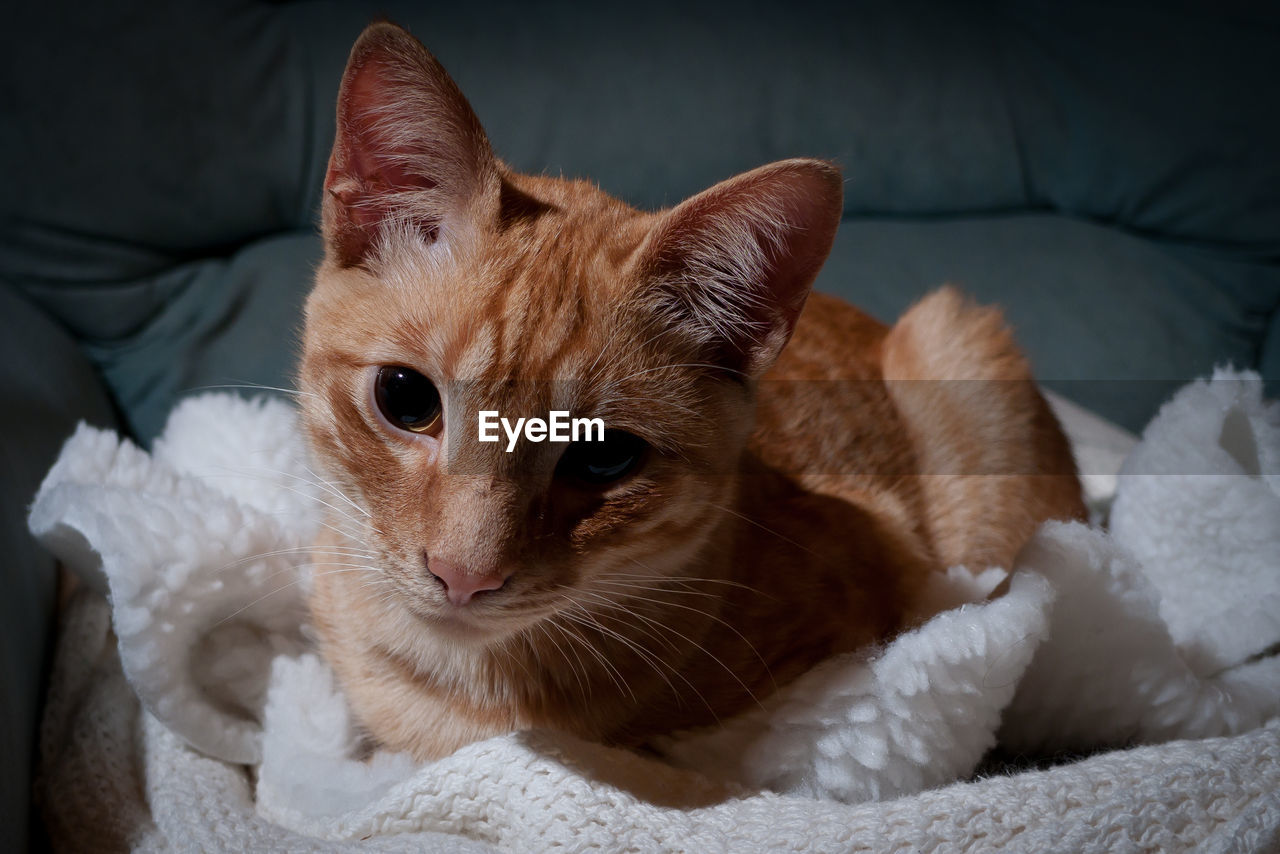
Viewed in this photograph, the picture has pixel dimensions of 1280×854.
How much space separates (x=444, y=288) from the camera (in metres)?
0.96

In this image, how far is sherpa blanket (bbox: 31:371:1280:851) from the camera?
954 mm

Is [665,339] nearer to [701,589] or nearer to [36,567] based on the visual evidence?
[701,589]

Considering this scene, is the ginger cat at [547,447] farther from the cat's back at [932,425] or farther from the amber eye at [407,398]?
the cat's back at [932,425]

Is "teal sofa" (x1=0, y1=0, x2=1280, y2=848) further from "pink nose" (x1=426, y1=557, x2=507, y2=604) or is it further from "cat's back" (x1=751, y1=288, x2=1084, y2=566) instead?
"pink nose" (x1=426, y1=557, x2=507, y2=604)

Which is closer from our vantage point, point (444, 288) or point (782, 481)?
point (444, 288)

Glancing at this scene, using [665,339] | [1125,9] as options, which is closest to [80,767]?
[665,339]

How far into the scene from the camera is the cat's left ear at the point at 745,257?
0.90 m

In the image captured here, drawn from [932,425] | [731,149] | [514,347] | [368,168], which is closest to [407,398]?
[514,347]

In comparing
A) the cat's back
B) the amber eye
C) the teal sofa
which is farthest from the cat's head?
the teal sofa

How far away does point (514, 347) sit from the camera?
91 centimetres

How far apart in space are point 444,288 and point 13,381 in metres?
0.91

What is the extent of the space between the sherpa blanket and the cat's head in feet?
0.59

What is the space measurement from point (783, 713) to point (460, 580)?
0.45 metres

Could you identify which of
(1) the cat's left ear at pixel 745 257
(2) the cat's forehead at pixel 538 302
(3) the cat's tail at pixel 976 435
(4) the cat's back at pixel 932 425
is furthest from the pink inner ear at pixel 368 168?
(3) the cat's tail at pixel 976 435
